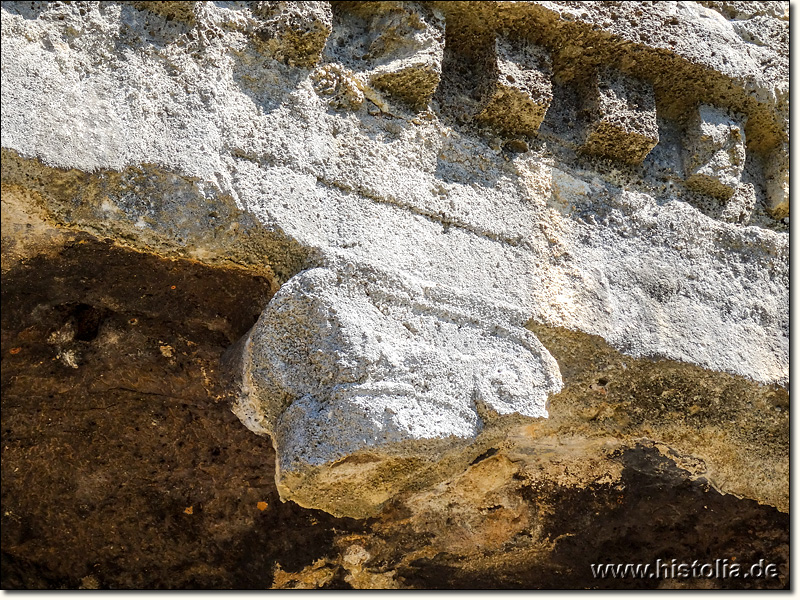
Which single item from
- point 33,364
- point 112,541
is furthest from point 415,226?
point 112,541

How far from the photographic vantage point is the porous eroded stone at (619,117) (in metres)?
1.54

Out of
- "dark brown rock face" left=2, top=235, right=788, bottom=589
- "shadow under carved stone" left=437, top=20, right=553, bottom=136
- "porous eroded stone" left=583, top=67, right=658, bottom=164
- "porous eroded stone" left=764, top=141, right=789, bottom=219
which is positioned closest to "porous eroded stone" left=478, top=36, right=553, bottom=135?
"shadow under carved stone" left=437, top=20, right=553, bottom=136

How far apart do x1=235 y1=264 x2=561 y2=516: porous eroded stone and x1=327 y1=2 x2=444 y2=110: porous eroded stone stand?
0.35 m

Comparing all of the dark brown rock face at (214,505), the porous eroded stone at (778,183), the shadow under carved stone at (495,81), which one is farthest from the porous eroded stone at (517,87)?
the dark brown rock face at (214,505)

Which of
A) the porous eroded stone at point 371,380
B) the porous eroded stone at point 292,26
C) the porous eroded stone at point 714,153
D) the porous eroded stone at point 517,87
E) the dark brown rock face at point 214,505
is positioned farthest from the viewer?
the dark brown rock face at point 214,505

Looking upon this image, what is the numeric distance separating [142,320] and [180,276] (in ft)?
0.55

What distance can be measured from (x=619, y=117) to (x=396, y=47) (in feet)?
1.43

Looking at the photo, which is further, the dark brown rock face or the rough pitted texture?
the dark brown rock face

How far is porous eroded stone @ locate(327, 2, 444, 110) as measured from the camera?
1410 millimetres

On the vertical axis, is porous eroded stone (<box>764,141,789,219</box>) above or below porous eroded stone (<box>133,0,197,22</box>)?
above

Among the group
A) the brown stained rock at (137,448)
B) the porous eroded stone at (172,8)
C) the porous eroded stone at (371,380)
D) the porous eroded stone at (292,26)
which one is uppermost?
the porous eroded stone at (292,26)

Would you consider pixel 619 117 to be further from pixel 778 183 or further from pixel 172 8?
pixel 172 8

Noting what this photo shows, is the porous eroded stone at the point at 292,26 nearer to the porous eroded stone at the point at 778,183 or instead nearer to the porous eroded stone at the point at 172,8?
the porous eroded stone at the point at 172,8

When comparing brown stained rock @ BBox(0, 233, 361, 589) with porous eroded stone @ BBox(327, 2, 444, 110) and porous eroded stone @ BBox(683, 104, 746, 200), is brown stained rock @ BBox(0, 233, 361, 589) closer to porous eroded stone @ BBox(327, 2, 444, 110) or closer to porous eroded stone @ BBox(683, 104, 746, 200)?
porous eroded stone @ BBox(327, 2, 444, 110)
